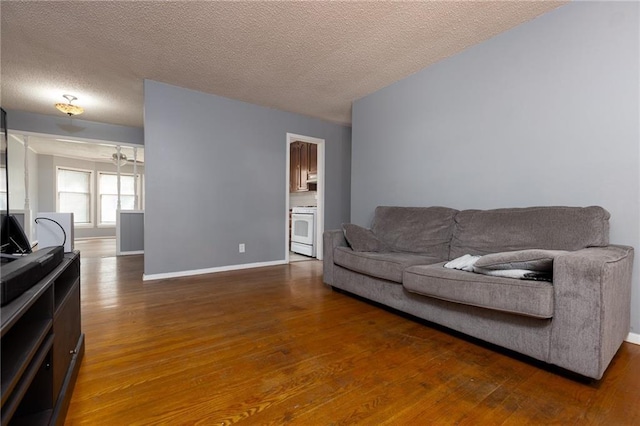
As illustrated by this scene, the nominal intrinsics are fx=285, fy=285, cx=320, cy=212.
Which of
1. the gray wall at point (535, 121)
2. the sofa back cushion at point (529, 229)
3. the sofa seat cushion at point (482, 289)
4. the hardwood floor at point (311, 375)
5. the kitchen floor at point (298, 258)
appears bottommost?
the hardwood floor at point (311, 375)

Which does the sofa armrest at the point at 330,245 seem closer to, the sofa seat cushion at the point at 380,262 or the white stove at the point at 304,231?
the sofa seat cushion at the point at 380,262

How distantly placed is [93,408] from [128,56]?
290cm

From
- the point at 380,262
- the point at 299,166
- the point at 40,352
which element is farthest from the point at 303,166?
the point at 40,352

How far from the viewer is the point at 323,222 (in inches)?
184

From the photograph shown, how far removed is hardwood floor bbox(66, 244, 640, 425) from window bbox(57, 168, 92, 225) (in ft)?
23.5

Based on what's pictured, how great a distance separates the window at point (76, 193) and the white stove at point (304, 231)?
252 inches

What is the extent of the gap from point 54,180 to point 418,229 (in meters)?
9.07

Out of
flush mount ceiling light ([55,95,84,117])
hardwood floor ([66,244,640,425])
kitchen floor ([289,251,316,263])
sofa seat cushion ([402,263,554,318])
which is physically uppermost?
flush mount ceiling light ([55,95,84,117])

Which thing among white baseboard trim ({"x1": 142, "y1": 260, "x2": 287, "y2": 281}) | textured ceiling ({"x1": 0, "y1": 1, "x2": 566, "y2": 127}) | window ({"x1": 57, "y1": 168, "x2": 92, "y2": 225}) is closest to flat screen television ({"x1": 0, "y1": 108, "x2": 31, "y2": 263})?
textured ceiling ({"x1": 0, "y1": 1, "x2": 566, "y2": 127})

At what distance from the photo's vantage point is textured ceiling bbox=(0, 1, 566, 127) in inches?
81.0

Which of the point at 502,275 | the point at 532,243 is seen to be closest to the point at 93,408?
the point at 502,275

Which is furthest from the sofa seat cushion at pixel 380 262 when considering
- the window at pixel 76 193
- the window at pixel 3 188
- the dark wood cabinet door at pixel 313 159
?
the window at pixel 76 193

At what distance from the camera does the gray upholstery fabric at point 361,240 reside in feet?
8.79

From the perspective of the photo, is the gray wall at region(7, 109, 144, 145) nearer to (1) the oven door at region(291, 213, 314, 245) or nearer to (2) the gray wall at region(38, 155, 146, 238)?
(2) the gray wall at region(38, 155, 146, 238)
